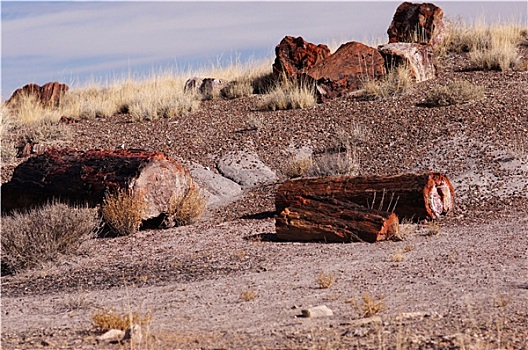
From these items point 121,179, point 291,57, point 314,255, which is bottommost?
point 314,255

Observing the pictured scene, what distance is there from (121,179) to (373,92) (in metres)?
8.18

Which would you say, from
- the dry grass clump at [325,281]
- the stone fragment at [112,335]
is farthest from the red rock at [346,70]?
the stone fragment at [112,335]

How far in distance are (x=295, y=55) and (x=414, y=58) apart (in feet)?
10.7

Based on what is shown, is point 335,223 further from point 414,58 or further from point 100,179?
point 414,58

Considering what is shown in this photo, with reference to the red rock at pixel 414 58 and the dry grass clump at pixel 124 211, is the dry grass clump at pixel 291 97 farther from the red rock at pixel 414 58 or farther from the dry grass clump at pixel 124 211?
the dry grass clump at pixel 124 211

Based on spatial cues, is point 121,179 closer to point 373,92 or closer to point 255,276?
point 255,276

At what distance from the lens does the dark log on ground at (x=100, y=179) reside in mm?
12734

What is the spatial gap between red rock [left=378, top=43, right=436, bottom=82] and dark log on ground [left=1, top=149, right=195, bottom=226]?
863 cm

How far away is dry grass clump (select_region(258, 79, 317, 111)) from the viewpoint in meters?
19.4

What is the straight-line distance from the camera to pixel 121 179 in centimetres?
1270

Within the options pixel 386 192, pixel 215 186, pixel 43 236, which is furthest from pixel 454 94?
pixel 43 236

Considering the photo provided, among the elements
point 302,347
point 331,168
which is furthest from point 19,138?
point 302,347

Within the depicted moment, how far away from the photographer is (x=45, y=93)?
86.7ft

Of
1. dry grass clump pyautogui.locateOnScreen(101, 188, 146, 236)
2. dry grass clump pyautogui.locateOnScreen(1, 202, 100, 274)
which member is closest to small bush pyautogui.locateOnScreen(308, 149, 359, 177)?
dry grass clump pyautogui.locateOnScreen(101, 188, 146, 236)
